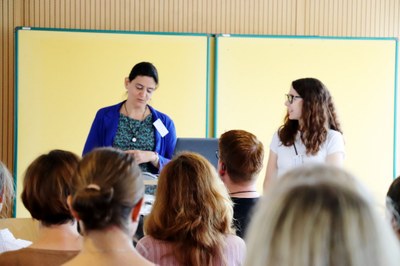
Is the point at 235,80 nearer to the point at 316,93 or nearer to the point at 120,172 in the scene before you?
the point at 316,93

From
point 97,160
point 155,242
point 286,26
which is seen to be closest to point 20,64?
point 286,26

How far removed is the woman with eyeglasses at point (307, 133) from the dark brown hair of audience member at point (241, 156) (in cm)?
102

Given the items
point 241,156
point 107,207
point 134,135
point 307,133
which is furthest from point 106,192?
point 134,135

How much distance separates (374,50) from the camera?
6.38 meters

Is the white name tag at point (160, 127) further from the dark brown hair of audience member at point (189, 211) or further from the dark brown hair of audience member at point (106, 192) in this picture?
the dark brown hair of audience member at point (106, 192)

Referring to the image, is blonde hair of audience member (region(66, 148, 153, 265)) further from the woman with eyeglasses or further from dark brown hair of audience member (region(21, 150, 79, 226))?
the woman with eyeglasses

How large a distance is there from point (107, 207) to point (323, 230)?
2.19 feet

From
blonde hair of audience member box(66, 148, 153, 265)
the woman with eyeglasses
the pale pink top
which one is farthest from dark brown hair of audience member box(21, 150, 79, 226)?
the woman with eyeglasses

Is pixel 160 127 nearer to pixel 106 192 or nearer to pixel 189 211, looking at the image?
pixel 189 211

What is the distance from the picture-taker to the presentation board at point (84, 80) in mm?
5977

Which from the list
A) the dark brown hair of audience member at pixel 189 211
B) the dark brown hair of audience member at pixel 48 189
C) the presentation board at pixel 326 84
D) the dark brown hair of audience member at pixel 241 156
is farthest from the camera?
the presentation board at pixel 326 84

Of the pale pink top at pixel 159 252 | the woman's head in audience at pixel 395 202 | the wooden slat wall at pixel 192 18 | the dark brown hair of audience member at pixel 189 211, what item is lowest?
the pale pink top at pixel 159 252

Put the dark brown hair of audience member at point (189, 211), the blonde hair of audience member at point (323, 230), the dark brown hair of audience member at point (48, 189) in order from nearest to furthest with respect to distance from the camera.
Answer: the blonde hair of audience member at point (323, 230)
the dark brown hair of audience member at point (48, 189)
the dark brown hair of audience member at point (189, 211)

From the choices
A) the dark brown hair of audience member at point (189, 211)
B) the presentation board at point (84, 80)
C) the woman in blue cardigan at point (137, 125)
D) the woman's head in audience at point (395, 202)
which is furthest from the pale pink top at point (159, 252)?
the presentation board at point (84, 80)
